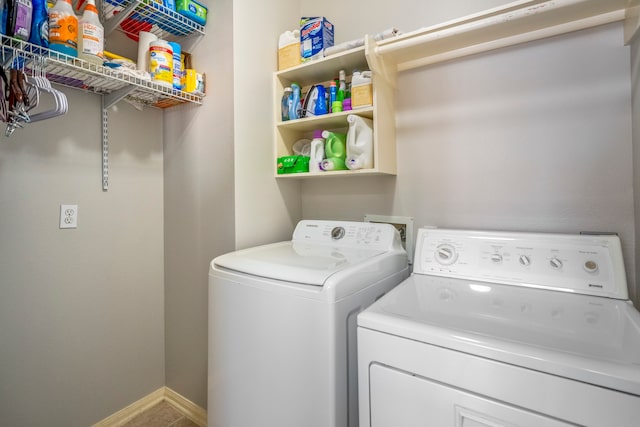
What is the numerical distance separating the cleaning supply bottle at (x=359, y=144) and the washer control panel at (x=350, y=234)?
0.32 m

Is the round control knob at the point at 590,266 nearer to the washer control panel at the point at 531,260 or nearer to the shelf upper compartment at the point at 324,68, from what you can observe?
the washer control panel at the point at 531,260

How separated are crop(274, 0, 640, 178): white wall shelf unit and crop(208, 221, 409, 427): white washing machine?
0.62 m

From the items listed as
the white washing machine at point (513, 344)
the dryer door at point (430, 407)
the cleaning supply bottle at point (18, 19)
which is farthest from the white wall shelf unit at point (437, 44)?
the cleaning supply bottle at point (18, 19)

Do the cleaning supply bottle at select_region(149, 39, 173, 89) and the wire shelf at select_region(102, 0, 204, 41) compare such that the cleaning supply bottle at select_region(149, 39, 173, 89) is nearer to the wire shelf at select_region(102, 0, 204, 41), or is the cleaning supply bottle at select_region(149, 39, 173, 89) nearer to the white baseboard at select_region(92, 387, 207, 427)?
the wire shelf at select_region(102, 0, 204, 41)

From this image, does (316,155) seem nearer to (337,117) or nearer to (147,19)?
(337,117)

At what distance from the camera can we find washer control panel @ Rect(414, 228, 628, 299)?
3.53 ft

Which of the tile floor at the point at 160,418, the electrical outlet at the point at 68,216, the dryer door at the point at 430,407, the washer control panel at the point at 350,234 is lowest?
the tile floor at the point at 160,418

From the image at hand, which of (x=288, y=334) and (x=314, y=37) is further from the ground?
(x=314, y=37)

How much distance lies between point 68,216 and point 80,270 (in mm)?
297

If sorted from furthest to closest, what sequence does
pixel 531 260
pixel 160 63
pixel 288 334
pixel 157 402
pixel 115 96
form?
pixel 157 402
pixel 115 96
pixel 160 63
pixel 531 260
pixel 288 334

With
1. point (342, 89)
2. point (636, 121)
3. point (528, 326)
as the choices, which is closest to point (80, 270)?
point (342, 89)

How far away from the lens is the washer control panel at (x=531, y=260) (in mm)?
1076

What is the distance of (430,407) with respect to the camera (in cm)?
79

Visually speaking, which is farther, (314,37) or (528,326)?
(314,37)
